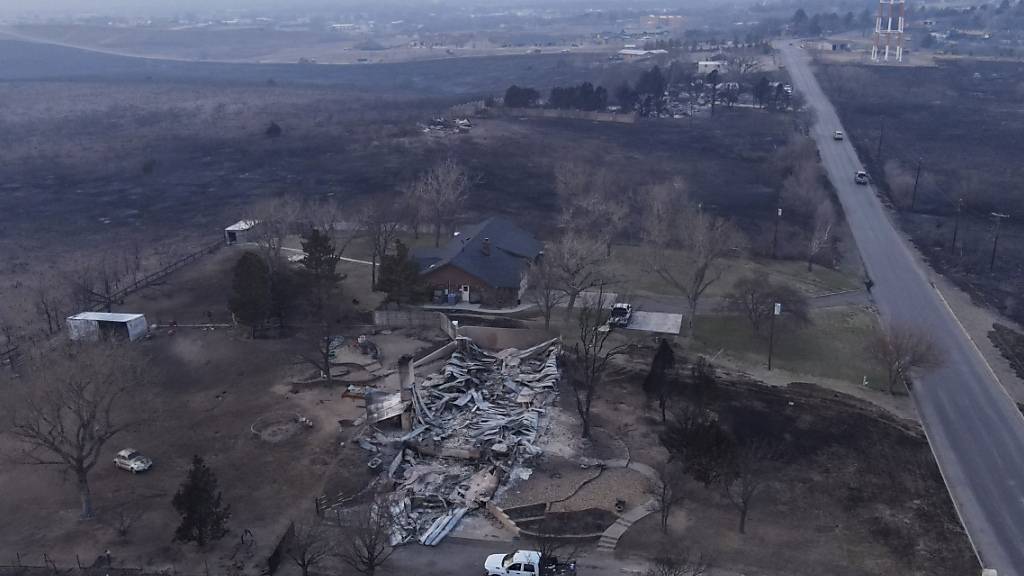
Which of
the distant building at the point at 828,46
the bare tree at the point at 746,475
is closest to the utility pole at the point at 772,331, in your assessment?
the bare tree at the point at 746,475

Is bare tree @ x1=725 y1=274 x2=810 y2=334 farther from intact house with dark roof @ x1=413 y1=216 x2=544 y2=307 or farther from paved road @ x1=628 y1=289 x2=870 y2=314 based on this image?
intact house with dark roof @ x1=413 y1=216 x2=544 y2=307

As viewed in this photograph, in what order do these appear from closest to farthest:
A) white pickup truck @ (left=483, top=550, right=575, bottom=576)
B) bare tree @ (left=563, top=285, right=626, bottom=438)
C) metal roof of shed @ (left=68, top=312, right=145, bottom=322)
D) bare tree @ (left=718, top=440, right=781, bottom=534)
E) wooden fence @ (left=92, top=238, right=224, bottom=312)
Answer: white pickup truck @ (left=483, top=550, right=575, bottom=576), bare tree @ (left=718, top=440, right=781, bottom=534), bare tree @ (left=563, top=285, right=626, bottom=438), metal roof of shed @ (left=68, top=312, right=145, bottom=322), wooden fence @ (left=92, top=238, right=224, bottom=312)

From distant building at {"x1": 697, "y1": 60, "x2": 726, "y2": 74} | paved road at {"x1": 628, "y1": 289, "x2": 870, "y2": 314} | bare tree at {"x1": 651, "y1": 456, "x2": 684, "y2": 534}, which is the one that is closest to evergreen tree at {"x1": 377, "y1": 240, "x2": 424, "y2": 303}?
paved road at {"x1": 628, "y1": 289, "x2": 870, "y2": 314}

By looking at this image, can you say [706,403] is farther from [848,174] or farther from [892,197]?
[848,174]

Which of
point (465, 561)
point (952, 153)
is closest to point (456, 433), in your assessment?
point (465, 561)

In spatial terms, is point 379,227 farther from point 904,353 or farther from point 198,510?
point 904,353
